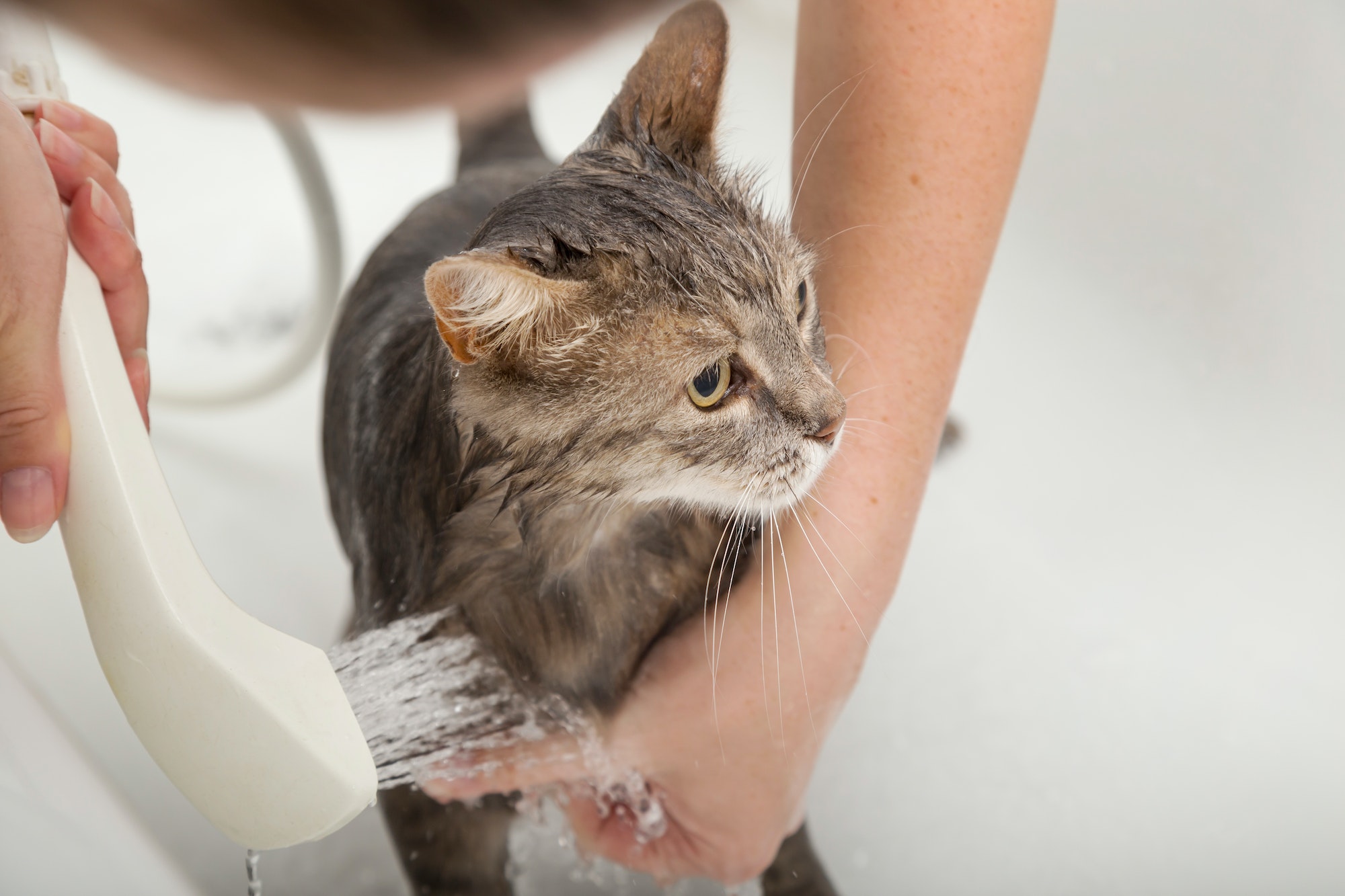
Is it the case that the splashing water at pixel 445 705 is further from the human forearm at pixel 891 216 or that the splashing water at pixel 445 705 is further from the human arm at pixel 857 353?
the human forearm at pixel 891 216

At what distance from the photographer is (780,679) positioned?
68 centimetres

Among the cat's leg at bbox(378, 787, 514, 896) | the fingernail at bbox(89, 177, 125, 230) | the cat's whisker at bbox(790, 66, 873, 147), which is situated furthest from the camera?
the cat's leg at bbox(378, 787, 514, 896)

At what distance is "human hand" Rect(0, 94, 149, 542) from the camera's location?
0.43 metres

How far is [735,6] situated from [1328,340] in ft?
2.35

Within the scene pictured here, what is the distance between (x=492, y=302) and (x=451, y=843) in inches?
21.1

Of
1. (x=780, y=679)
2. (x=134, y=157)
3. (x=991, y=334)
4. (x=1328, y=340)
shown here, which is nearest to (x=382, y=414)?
(x=780, y=679)

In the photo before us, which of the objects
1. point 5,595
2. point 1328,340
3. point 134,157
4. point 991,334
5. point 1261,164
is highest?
point 1261,164

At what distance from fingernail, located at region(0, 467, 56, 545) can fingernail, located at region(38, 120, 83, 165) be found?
0.19 meters

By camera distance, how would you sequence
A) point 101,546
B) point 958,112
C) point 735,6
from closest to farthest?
point 101,546 < point 958,112 < point 735,6

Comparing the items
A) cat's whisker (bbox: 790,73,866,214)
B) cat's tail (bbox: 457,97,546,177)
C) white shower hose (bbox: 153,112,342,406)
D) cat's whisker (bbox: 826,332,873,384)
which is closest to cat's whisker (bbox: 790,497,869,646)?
cat's whisker (bbox: 826,332,873,384)

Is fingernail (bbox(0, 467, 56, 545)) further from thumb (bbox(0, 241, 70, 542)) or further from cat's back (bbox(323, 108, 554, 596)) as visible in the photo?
cat's back (bbox(323, 108, 554, 596))

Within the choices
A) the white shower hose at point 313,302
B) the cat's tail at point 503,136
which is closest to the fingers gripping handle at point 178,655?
the cat's tail at point 503,136

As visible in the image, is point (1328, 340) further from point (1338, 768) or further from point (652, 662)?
point (652, 662)

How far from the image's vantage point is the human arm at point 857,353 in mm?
613
